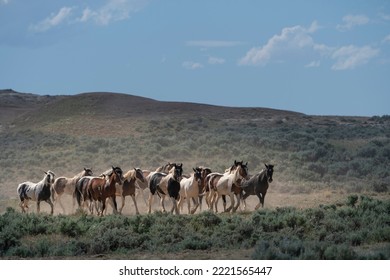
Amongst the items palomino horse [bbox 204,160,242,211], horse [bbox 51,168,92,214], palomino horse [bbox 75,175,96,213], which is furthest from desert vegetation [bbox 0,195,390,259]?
horse [bbox 51,168,92,214]

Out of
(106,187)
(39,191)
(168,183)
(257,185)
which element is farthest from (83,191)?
(257,185)

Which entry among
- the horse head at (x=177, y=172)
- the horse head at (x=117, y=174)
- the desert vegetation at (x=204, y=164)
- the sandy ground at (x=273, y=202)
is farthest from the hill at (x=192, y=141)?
the horse head at (x=117, y=174)

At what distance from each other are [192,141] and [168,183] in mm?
28310

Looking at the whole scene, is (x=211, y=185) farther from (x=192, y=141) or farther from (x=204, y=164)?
(x=192, y=141)

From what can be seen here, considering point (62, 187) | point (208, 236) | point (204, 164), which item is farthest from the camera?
point (204, 164)

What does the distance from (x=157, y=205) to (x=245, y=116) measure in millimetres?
42197

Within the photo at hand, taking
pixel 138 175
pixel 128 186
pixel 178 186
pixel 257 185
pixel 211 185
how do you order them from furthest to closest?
pixel 138 175, pixel 128 186, pixel 211 185, pixel 257 185, pixel 178 186

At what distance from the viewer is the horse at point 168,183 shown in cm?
2609

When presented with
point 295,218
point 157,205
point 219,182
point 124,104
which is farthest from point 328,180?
point 124,104

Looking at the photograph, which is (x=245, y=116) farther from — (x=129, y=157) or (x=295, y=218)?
(x=295, y=218)

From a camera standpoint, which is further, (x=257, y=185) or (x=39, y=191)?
(x=39, y=191)

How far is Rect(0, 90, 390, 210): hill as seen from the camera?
1674 inches

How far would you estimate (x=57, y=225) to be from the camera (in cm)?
2198

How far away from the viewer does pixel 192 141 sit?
54.4 metres
